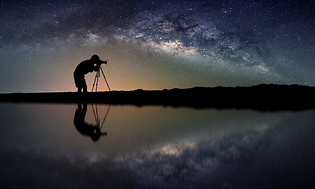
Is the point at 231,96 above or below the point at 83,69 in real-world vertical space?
below

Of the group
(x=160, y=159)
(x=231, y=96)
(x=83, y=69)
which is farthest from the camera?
(x=83, y=69)

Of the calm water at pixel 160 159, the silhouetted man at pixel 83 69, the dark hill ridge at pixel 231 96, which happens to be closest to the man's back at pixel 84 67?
the silhouetted man at pixel 83 69

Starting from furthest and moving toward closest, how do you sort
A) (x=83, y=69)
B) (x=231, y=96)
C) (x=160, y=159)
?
(x=83, y=69) < (x=231, y=96) < (x=160, y=159)

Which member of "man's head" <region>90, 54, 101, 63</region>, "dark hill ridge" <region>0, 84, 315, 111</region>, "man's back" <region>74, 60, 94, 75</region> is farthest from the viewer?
"man's head" <region>90, 54, 101, 63</region>

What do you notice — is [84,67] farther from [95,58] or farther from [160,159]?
[160,159]

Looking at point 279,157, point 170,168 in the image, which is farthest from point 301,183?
point 170,168

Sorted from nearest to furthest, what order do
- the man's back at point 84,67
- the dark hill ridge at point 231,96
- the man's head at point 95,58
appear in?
the dark hill ridge at point 231,96 → the man's back at point 84,67 → the man's head at point 95,58

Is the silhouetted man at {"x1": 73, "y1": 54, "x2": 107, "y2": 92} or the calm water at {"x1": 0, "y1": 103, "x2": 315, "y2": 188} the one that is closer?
the calm water at {"x1": 0, "y1": 103, "x2": 315, "y2": 188}

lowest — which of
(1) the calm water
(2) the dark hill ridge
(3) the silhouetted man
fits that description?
(1) the calm water

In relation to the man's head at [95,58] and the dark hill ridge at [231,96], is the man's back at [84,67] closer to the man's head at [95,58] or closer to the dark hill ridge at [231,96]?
the man's head at [95,58]

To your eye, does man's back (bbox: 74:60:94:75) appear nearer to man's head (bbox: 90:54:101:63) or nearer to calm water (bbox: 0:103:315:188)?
man's head (bbox: 90:54:101:63)

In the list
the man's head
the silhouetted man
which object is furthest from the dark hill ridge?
the man's head

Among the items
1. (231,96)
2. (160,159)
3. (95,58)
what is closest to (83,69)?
(95,58)

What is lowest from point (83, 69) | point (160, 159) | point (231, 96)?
point (160, 159)
